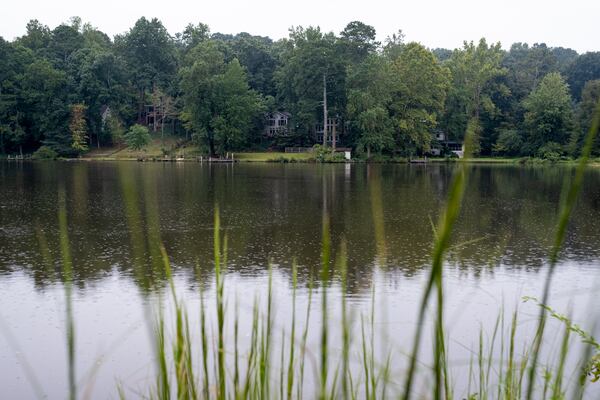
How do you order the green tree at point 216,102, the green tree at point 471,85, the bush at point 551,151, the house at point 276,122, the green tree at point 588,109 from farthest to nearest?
the house at point 276,122
the green tree at point 471,85
the green tree at point 216,102
the bush at point 551,151
the green tree at point 588,109

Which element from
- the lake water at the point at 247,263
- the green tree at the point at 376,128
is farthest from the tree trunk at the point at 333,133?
the lake water at the point at 247,263

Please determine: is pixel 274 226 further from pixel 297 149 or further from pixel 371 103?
pixel 297 149

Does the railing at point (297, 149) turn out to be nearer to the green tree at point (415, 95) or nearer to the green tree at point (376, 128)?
the green tree at point (376, 128)

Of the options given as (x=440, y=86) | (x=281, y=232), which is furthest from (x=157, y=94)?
(x=281, y=232)

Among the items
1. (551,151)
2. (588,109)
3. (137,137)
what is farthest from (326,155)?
(588,109)

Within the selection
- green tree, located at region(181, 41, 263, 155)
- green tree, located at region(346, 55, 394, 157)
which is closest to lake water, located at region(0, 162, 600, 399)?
green tree, located at region(346, 55, 394, 157)

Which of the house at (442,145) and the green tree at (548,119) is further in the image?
the house at (442,145)

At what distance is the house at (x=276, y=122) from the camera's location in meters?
72.4

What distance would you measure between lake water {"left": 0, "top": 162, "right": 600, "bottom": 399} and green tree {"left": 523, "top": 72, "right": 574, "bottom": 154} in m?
35.4

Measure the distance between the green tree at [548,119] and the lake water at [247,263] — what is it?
35.4 metres

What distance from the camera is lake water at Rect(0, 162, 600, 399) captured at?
24.0ft

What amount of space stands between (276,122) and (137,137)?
1752 centimetres

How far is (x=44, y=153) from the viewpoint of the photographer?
2451 inches

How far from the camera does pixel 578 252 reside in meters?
14.5
